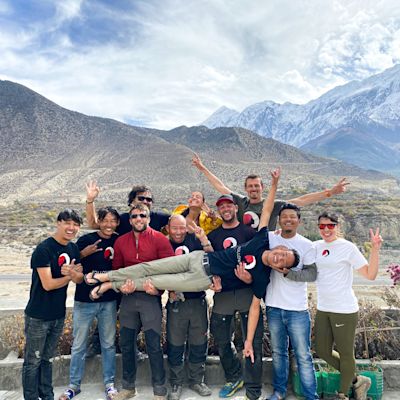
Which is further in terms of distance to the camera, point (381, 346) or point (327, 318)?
point (381, 346)

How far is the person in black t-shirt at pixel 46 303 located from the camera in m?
3.94

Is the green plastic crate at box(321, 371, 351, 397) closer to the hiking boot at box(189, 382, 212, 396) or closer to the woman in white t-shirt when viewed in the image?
the woman in white t-shirt

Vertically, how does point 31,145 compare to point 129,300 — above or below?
above

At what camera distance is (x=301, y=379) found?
13.3 feet

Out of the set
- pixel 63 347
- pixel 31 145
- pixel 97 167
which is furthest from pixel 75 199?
pixel 63 347

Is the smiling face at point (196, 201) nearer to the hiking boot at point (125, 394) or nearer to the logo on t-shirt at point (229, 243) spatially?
the logo on t-shirt at point (229, 243)

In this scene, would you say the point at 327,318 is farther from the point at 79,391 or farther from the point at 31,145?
the point at 31,145

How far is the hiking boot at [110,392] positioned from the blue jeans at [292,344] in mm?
1652

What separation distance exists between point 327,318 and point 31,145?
328 feet

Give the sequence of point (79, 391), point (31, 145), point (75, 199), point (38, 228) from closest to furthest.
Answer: point (79, 391), point (38, 228), point (75, 199), point (31, 145)

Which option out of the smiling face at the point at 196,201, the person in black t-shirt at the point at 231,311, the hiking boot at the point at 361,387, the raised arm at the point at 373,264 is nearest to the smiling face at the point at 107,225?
the smiling face at the point at 196,201

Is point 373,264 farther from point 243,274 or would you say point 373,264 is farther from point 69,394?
point 69,394

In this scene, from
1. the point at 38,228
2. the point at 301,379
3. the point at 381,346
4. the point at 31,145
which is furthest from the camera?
the point at 31,145

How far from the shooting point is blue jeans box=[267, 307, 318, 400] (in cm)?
401
